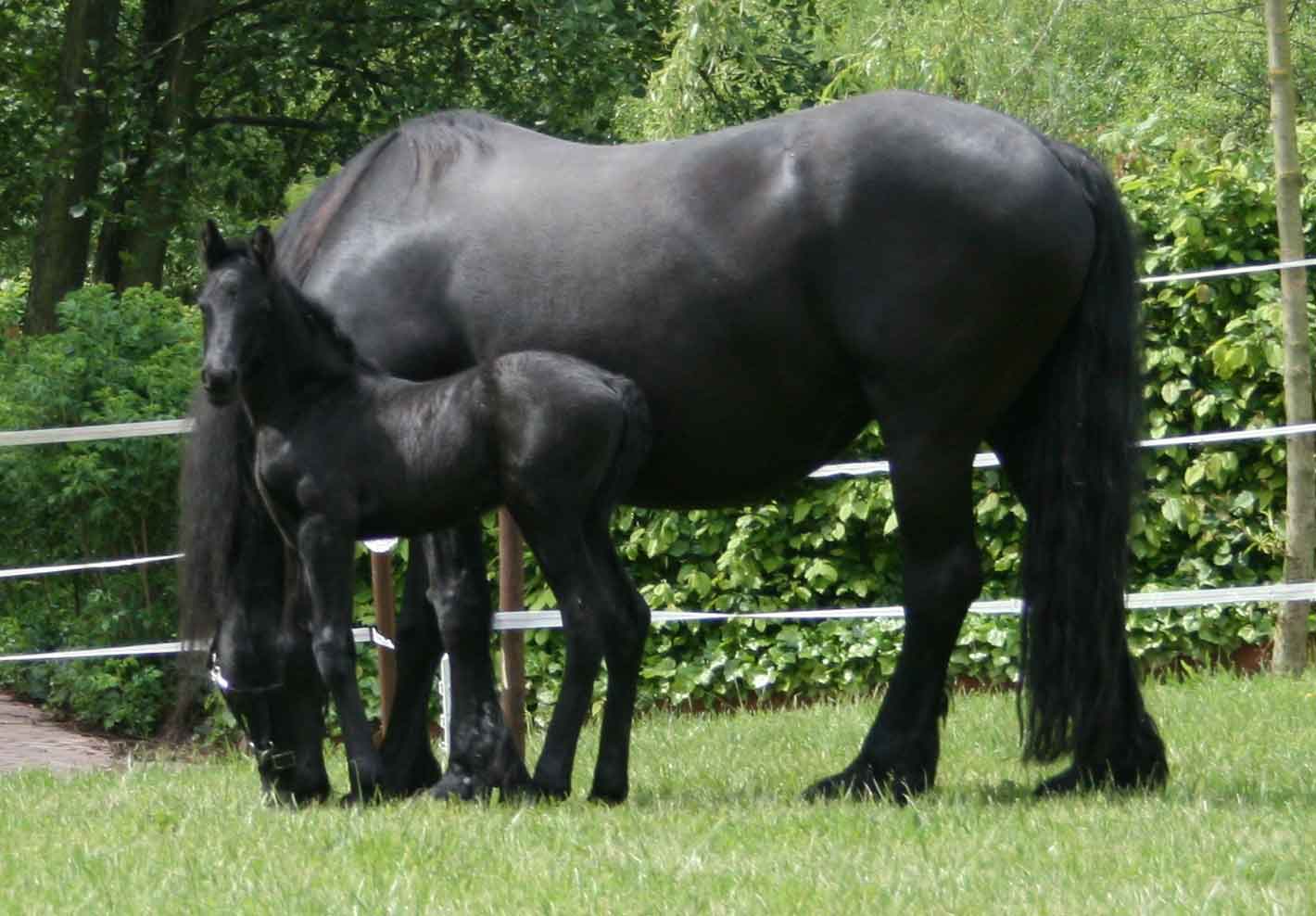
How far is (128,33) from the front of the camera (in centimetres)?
1706

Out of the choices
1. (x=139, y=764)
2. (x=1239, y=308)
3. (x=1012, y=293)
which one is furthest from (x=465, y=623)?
(x=1239, y=308)

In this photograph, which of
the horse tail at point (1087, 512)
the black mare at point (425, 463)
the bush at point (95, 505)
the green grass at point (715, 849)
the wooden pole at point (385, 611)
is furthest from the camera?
the bush at point (95, 505)

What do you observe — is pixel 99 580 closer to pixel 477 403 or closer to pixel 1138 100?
pixel 477 403

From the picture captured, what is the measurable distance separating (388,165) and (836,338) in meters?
1.54

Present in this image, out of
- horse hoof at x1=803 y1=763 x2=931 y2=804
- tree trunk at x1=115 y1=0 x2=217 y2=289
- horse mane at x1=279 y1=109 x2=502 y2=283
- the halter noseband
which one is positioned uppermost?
tree trunk at x1=115 y1=0 x2=217 y2=289

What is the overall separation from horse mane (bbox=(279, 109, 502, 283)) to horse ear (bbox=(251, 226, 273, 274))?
1.72 ft

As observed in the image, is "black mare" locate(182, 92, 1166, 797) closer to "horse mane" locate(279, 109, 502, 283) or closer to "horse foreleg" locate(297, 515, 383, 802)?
"horse mane" locate(279, 109, 502, 283)

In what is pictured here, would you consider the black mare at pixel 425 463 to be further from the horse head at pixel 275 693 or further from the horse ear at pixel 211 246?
the horse head at pixel 275 693

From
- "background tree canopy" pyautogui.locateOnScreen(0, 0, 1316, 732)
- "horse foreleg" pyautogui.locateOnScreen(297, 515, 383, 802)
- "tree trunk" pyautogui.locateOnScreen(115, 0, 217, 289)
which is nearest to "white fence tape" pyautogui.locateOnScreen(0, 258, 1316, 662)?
"background tree canopy" pyautogui.locateOnScreen(0, 0, 1316, 732)

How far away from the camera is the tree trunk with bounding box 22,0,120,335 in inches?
567

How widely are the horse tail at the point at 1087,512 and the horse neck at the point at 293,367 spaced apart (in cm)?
201

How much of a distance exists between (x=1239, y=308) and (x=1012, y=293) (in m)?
3.64

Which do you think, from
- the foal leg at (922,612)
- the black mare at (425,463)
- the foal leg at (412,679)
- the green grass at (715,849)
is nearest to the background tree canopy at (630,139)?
the foal leg at (922,612)

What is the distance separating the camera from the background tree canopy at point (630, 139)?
28.2ft
